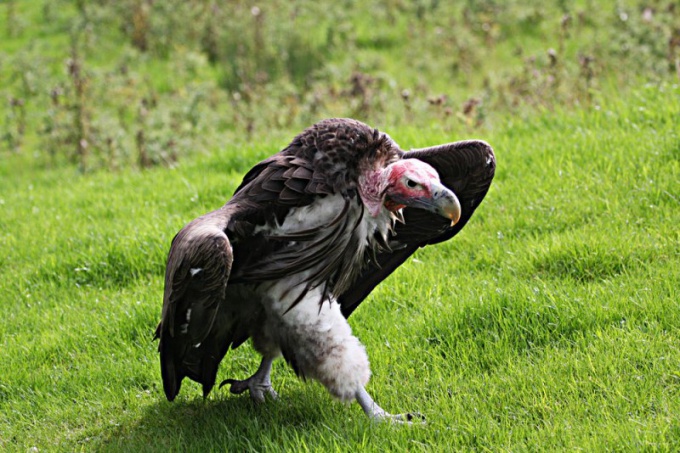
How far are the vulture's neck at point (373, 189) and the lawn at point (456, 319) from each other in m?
1.06

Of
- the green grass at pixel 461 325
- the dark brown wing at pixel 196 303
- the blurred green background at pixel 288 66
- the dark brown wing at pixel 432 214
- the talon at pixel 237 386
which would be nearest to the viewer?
the dark brown wing at pixel 196 303

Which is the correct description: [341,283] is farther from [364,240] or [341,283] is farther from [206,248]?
[206,248]

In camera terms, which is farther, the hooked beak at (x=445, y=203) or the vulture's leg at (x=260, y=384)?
the vulture's leg at (x=260, y=384)

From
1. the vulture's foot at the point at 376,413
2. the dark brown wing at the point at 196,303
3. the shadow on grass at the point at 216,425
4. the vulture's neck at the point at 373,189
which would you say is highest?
the vulture's neck at the point at 373,189

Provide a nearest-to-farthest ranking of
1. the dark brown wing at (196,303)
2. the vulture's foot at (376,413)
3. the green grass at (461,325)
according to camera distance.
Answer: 1. the dark brown wing at (196,303)
2. the green grass at (461,325)
3. the vulture's foot at (376,413)

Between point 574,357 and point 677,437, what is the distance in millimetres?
828

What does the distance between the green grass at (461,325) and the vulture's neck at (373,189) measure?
106cm

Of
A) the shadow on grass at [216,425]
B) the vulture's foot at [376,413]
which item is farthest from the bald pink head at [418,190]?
the shadow on grass at [216,425]

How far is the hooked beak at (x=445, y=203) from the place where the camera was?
3.74 meters

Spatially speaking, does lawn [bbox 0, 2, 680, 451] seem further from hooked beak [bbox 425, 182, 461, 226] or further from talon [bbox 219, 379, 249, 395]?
hooked beak [bbox 425, 182, 461, 226]

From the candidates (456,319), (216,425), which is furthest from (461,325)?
(216,425)

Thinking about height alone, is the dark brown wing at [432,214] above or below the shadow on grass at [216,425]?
above

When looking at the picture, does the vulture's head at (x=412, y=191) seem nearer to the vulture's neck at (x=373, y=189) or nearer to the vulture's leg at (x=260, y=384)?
the vulture's neck at (x=373, y=189)

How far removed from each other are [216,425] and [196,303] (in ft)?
2.85
